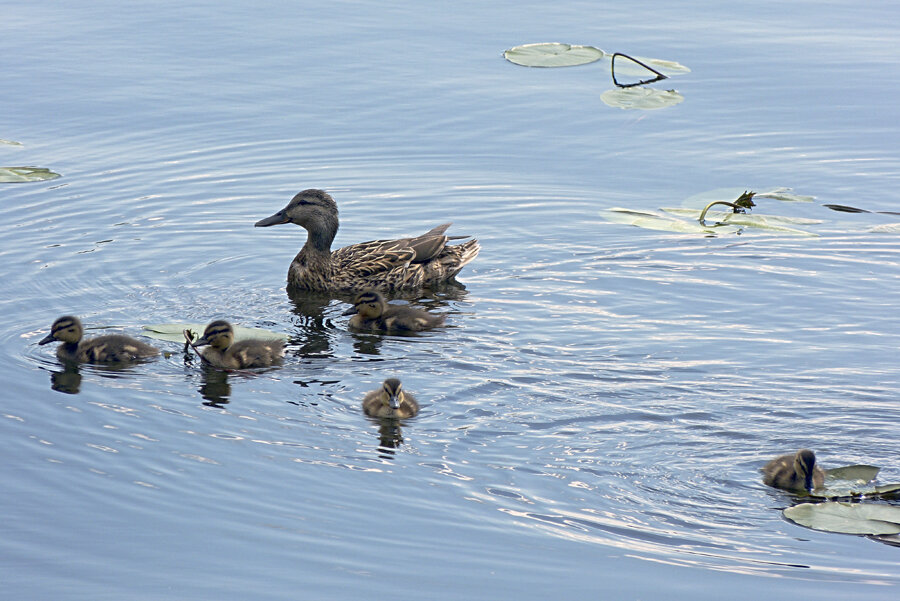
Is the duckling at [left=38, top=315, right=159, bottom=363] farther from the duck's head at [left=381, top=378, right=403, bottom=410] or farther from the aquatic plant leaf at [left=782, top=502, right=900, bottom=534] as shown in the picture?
the aquatic plant leaf at [left=782, top=502, right=900, bottom=534]

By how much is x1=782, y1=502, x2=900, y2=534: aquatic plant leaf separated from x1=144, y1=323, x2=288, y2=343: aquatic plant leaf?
422 cm

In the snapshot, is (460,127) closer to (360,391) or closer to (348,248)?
(348,248)

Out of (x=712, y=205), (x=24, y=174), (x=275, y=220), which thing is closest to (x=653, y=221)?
(x=712, y=205)

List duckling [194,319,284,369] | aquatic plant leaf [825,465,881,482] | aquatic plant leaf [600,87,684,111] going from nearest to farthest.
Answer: aquatic plant leaf [825,465,881,482]
duckling [194,319,284,369]
aquatic plant leaf [600,87,684,111]

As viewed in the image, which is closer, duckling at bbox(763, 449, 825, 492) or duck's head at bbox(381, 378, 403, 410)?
duckling at bbox(763, 449, 825, 492)

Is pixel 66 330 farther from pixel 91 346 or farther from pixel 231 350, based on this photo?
pixel 231 350

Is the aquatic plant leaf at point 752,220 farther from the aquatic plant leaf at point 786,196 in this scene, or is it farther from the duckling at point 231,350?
the duckling at point 231,350

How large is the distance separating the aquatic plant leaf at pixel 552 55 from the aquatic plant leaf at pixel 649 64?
281 millimetres

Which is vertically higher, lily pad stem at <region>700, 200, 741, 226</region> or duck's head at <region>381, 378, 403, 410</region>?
lily pad stem at <region>700, 200, 741, 226</region>

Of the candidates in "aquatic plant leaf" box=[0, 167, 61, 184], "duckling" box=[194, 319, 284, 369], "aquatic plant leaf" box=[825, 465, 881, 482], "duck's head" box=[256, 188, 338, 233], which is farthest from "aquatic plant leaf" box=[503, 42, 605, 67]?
"aquatic plant leaf" box=[825, 465, 881, 482]

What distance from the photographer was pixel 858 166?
497 inches

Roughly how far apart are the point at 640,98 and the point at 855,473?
7.42 metres

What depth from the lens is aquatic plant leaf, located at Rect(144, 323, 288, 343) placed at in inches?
364

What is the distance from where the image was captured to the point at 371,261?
36.4 feet
